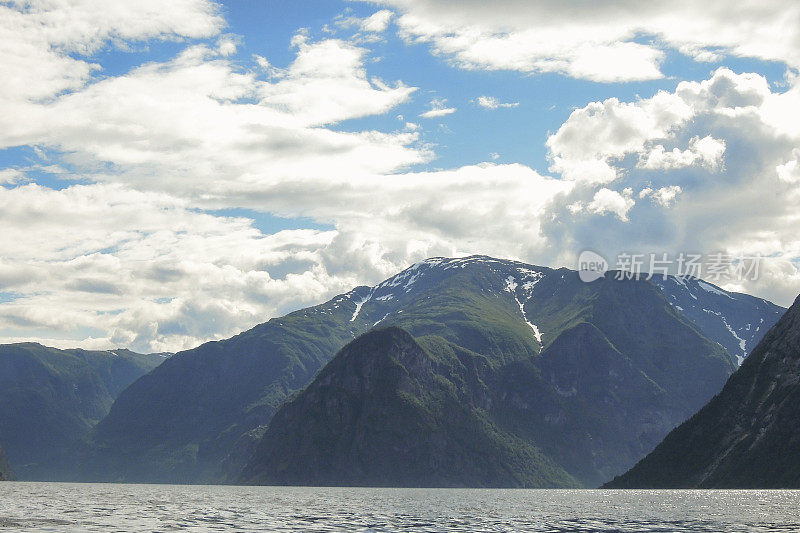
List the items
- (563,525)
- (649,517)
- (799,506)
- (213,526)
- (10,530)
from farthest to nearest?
(799,506) < (649,517) < (563,525) < (213,526) < (10,530)

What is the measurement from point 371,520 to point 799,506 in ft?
279

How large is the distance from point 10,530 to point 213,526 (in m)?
26.7

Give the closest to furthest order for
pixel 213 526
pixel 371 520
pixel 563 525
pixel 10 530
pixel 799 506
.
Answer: pixel 10 530
pixel 213 526
pixel 563 525
pixel 371 520
pixel 799 506

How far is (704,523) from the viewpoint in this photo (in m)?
124

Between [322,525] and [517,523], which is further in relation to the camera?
[517,523]

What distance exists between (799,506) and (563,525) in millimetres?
64006

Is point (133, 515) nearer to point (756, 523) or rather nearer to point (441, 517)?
point (441, 517)

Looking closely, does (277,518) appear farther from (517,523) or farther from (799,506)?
(799,506)

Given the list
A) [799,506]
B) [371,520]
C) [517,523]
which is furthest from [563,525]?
[799,506]

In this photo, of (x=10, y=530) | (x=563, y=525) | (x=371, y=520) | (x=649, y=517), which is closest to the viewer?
(x=10, y=530)

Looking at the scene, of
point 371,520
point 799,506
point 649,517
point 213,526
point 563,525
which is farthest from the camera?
point 799,506

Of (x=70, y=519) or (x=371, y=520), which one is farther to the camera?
(x=371, y=520)

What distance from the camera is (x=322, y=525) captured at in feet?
395

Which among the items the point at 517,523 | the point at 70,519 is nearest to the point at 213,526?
the point at 70,519
